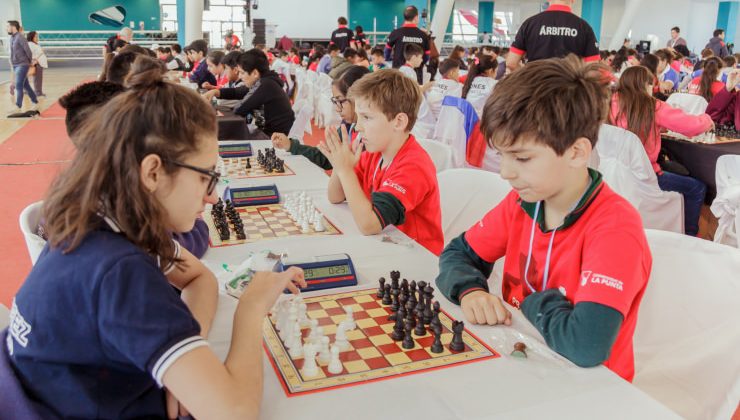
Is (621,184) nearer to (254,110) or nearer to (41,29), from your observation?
(254,110)

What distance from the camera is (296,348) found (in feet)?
4.17

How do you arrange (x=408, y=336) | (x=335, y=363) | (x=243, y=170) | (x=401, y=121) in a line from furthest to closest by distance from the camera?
(x=243, y=170), (x=401, y=121), (x=408, y=336), (x=335, y=363)

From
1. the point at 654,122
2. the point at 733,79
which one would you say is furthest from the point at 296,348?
the point at 733,79

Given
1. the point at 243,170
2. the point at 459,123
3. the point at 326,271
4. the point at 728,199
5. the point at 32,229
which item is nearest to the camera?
the point at 326,271

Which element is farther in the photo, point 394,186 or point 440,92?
point 440,92

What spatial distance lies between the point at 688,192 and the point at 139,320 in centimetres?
404

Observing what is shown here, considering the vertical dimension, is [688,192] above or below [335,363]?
below

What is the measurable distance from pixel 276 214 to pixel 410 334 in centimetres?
111

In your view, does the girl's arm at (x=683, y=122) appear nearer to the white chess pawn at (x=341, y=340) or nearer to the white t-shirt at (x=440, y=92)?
the white t-shirt at (x=440, y=92)

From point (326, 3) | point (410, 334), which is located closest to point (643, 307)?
point (410, 334)

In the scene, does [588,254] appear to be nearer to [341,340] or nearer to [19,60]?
[341,340]

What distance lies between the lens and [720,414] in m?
1.50

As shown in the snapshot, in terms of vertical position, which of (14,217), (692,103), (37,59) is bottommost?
(14,217)

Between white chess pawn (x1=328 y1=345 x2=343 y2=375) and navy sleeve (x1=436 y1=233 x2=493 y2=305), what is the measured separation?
42 centimetres
